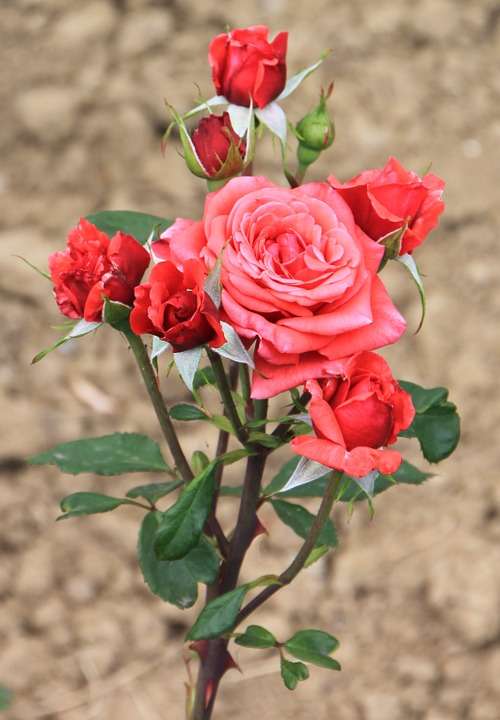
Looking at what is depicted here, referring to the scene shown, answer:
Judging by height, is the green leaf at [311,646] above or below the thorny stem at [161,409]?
below

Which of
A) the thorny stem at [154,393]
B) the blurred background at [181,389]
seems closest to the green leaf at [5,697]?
the blurred background at [181,389]

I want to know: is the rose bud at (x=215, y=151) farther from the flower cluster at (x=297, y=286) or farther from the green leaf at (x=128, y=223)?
the green leaf at (x=128, y=223)

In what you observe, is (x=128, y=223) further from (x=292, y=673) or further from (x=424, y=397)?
(x=292, y=673)

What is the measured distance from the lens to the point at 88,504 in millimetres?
913

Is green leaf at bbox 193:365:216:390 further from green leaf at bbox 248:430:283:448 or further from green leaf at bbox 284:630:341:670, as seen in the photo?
green leaf at bbox 284:630:341:670

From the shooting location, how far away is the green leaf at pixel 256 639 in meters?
0.86

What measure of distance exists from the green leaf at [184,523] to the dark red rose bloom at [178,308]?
0.52 feet

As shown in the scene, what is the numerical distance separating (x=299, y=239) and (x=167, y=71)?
1585 mm

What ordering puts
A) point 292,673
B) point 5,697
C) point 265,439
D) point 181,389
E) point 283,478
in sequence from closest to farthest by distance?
point 265,439 < point 292,673 < point 283,478 < point 5,697 < point 181,389

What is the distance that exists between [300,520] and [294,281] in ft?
1.15

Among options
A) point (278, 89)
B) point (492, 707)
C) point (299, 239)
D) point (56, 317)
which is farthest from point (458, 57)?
point (299, 239)

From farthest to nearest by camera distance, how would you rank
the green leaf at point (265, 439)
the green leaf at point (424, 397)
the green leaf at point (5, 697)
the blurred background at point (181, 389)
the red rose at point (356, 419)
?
the blurred background at point (181, 389) → the green leaf at point (5, 697) → the green leaf at point (424, 397) → the green leaf at point (265, 439) → the red rose at point (356, 419)

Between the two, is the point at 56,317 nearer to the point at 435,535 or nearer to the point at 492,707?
the point at 435,535

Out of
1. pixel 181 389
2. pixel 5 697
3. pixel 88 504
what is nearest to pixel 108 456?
pixel 88 504
